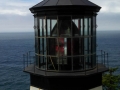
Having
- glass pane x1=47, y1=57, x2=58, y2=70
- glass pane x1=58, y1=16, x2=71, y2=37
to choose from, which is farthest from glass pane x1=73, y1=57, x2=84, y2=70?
glass pane x1=58, y1=16, x2=71, y2=37

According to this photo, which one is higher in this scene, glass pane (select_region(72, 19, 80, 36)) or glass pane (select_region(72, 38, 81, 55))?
glass pane (select_region(72, 19, 80, 36))

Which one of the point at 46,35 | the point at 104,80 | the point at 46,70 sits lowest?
the point at 104,80

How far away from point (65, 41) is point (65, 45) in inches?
5.5

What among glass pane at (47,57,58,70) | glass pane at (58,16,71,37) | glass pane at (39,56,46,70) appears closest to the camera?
glass pane at (58,16,71,37)

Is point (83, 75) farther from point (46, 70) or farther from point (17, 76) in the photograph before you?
point (17, 76)

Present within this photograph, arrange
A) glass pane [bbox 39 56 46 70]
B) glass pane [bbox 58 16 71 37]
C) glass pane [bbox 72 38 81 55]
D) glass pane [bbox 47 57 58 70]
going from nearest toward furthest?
glass pane [bbox 58 16 71 37] → glass pane [bbox 72 38 81 55] → glass pane [bbox 47 57 58 70] → glass pane [bbox 39 56 46 70]

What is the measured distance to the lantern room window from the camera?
6840mm

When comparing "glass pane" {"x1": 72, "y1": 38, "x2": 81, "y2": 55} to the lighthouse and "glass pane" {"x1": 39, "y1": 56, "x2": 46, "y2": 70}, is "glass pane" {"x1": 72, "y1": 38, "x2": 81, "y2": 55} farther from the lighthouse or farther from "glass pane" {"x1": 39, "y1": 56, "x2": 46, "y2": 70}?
"glass pane" {"x1": 39, "y1": 56, "x2": 46, "y2": 70}

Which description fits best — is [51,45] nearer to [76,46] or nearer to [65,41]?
[65,41]

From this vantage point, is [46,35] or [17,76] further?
[17,76]

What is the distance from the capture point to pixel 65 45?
6.96 meters

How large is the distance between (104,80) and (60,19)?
690 inches

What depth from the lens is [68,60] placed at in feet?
22.9

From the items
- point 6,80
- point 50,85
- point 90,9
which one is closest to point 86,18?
point 90,9
